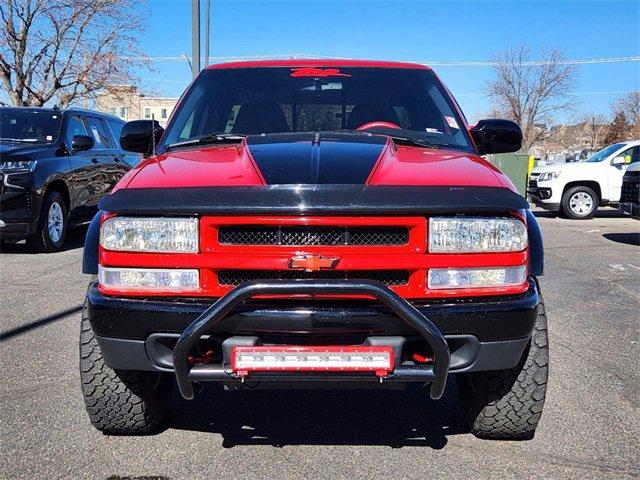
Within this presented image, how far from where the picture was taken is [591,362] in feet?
14.2

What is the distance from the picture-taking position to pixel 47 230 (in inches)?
338

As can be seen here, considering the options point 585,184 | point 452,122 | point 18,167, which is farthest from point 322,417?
point 585,184

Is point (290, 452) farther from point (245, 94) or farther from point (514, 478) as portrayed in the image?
point (245, 94)

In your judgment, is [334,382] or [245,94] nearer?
[334,382]

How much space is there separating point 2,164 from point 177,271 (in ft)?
21.1

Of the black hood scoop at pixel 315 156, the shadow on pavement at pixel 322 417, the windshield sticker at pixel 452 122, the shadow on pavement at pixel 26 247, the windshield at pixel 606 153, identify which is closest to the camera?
the black hood scoop at pixel 315 156

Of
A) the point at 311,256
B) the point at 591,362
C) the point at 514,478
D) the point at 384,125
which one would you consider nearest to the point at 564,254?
the point at 591,362

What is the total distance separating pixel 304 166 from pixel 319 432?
1.29 m

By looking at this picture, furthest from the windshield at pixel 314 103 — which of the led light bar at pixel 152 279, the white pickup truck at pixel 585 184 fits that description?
the white pickup truck at pixel 585 184

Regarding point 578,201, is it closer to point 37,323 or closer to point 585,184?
point 585,184

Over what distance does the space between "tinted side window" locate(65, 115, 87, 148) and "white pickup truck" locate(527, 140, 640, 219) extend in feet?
32.4

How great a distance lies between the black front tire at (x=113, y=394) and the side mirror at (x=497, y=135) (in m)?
2.17

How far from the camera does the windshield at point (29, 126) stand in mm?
8930

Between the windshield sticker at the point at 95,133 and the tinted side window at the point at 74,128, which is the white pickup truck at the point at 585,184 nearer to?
the windshield sticker at the point at 95,133
